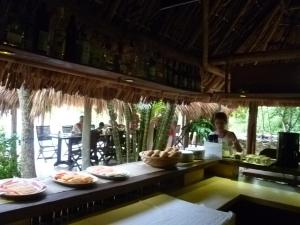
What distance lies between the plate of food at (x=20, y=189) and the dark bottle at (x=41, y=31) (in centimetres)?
70

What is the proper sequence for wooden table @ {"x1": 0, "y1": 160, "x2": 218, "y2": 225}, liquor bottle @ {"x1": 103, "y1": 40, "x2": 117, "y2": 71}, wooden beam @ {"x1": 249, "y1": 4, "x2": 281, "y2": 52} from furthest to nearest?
wooden beam @ {"x1": 249, "y1": 4, "x2": 281, "y2": 52} < liquor bottle @ {"x1": 103, "y1": 40, "x2": 117, "y2": 71} < wooden table @ {"x1": 0, "y1": 160, "x2": 218, "y2": 225}

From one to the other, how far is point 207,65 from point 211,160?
41.5 inches

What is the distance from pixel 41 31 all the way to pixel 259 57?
2.25 m

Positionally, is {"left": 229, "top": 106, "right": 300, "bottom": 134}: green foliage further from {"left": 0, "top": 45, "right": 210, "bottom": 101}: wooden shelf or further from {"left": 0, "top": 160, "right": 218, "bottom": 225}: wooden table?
{"left": 0, "top": 45, "right": 210, "bottom": 101}: wooden shelf

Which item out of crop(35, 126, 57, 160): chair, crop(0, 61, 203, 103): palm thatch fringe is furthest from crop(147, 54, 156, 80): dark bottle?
crop(35, 126, 57, 160): chair

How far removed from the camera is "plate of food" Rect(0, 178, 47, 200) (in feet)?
4.70

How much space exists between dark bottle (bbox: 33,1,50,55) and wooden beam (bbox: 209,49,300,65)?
6.90 ft

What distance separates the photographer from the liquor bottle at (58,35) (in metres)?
1.57

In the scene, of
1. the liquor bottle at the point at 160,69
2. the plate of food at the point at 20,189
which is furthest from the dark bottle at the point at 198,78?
the plate of food at the point at 20,189

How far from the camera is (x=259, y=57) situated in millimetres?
3008

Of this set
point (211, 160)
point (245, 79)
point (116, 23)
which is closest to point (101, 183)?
point (116, 23)

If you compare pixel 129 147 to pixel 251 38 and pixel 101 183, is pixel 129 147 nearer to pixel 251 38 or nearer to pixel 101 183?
pixel 251 38

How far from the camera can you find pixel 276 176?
3.15 m

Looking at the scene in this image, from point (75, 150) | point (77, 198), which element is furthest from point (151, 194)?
point (75, 150)
